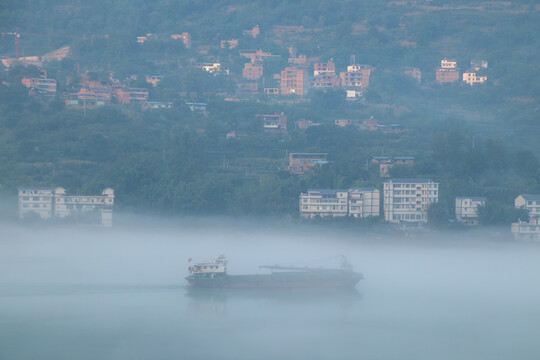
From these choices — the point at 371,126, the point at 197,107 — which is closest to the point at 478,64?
the point at 371,126

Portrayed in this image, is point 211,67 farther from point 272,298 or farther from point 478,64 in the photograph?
point 272,298

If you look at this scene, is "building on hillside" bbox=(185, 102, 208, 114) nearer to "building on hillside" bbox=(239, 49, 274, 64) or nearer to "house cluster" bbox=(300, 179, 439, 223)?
"building on hillside" bbox=(239, 49, 274, 64)

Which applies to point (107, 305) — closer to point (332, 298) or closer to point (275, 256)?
point (332, 298)

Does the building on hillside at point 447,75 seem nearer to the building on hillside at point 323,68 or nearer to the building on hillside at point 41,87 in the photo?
the building on hillside at point 323,68

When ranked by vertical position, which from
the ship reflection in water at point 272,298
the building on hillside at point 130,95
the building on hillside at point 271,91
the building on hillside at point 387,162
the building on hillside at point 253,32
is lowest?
the ship reflection in water at point 272,298

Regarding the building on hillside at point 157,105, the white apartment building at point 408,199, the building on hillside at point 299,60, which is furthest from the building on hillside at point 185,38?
the white apartment building at point 408,199

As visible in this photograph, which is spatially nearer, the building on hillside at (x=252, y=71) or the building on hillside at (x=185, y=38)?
the building on hillside at (x=252, y=71)

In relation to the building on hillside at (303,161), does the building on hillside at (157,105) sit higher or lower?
higher

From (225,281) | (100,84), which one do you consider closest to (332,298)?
(225,281)

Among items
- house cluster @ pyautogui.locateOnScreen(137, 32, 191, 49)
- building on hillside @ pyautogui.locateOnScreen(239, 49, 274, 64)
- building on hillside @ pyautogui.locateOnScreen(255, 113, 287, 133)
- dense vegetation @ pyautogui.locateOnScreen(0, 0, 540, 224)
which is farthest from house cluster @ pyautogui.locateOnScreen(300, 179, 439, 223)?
house cluster @ pyautogui.locateOnScreen(137, 32, 191, 49)
